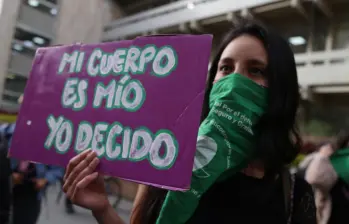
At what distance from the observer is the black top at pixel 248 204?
688 mm

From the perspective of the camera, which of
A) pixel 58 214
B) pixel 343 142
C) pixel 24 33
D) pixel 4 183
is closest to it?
pixel 343 142

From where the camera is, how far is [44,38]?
2986 millimetres

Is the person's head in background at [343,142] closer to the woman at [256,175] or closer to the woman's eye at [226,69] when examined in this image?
the woman at [256,175]

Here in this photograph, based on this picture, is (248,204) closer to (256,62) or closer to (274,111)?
(274,111)

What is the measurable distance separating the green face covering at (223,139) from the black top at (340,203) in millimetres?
867

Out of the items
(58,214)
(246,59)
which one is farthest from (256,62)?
(58,214)

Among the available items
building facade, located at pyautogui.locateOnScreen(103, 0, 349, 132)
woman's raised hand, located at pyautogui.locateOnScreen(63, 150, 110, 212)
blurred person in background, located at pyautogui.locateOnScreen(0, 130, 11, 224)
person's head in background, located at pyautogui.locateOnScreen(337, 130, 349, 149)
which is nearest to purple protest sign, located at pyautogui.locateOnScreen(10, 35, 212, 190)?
woman's raised hand, located at pyautogui.locateOnScreen(63, 150, 110, 212)

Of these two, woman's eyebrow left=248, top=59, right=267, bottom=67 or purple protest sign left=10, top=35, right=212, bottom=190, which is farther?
woman's eyebrow left=248, top=59, right=267, bottom=67

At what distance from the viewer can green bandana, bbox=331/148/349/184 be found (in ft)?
4.48

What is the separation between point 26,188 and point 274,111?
5.07 ft

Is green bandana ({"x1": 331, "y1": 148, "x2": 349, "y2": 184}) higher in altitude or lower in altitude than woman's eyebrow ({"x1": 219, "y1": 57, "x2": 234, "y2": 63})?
lower

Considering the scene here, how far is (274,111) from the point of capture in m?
0.76

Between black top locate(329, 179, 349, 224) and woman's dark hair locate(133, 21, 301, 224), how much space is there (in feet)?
2.36

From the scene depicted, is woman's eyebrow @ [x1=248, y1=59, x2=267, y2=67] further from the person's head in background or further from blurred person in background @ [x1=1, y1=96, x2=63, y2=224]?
blurred person in background @ [x1=1, y1=96, x2=63, y2=224]
